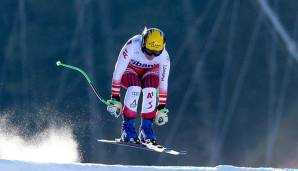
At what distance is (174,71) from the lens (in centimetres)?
→ 1506

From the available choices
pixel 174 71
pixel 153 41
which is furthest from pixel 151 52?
pixel 174 71

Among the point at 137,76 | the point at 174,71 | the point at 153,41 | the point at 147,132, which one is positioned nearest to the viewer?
the point at 153,41

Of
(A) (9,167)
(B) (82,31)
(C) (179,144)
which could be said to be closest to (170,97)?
(C) (179,144)

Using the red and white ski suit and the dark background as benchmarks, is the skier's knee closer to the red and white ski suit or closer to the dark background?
the red and white ski suit

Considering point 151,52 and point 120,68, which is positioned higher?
point 151,52

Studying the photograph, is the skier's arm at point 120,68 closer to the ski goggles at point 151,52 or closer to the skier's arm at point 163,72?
the ski goggles at point 151,52

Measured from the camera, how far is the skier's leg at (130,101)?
884 centimetres

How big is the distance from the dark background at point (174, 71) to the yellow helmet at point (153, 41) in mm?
6077

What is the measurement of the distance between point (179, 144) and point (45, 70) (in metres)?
2.84

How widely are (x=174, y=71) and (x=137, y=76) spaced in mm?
6109

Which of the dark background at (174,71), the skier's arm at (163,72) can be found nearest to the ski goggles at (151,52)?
the skier's arm at (163,72)

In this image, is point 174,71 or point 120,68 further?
point 174,71

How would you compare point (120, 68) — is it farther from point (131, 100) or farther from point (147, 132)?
point (147, 132)

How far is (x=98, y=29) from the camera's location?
1503cm
